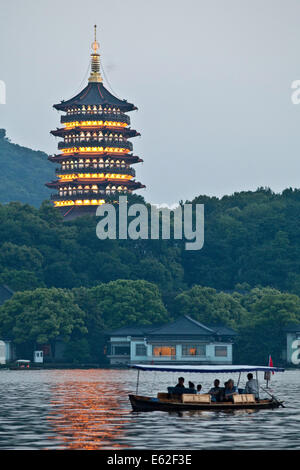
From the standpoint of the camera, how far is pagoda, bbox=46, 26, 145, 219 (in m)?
191

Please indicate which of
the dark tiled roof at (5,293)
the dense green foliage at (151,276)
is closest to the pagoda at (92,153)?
the dense green foliage at (151,276)

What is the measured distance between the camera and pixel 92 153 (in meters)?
192


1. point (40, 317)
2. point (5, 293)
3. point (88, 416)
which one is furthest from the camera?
point (5, 293)

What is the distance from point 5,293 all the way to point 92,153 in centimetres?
4255

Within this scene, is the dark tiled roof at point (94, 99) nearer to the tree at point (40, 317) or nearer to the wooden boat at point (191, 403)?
the tree at point (40, 317)

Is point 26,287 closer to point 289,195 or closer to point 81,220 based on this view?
point 81,220

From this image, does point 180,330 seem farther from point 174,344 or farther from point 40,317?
point 40,317

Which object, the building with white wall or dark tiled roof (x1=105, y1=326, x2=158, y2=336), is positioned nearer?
dark tiled roof (x1=105, y1=326, x2=158, y2=336)

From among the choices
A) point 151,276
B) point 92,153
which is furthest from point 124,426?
point 92,153

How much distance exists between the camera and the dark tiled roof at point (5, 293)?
508 ft

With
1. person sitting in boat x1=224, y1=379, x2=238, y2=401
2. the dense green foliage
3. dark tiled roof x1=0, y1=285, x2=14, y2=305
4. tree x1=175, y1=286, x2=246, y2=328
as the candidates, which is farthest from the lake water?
tree x1=175, y1=286, x2=246, y2=328

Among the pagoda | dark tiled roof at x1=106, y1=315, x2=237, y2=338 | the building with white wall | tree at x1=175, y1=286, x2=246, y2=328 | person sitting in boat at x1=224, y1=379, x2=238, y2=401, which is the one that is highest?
the pagoda

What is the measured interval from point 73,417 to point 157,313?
97.6 meters

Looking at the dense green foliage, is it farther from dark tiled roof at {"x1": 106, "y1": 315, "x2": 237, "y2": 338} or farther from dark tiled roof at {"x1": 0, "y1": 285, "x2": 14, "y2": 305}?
dark tiled roof at {"x1": 106, "y1": 315, "x2": 237, "y2": 338}
